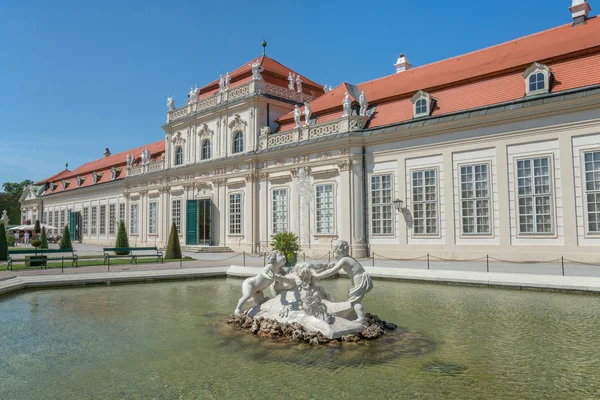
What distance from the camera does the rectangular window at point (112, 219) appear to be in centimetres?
4630

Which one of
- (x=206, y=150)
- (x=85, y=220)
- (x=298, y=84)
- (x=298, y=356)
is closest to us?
(x=298, y=356)

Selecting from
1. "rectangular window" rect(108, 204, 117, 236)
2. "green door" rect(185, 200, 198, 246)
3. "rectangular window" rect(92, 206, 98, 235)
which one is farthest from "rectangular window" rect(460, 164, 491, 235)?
"rectangular window" rect(92, 206, 98, 235)

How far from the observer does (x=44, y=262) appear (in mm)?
20188

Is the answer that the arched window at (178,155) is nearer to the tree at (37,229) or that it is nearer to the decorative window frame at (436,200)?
the tree at (37,229)

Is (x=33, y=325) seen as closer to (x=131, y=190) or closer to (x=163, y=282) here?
(x=163, y=282)

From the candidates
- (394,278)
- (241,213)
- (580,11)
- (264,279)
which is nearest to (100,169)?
(241,213)

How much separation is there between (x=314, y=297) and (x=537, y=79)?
55.6ft

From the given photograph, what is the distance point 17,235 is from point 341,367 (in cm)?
6389

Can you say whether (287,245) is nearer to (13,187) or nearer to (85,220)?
(85,220)

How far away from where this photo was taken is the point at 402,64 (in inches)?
1224

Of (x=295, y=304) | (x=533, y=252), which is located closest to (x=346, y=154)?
(x=533, y=252)

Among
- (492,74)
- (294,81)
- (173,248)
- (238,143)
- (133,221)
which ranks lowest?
(173,248)

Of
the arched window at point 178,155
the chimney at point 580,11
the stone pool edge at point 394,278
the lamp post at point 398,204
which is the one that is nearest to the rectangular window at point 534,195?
A: the lamp post at point 398,204

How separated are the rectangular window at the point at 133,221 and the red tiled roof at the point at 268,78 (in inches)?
521
